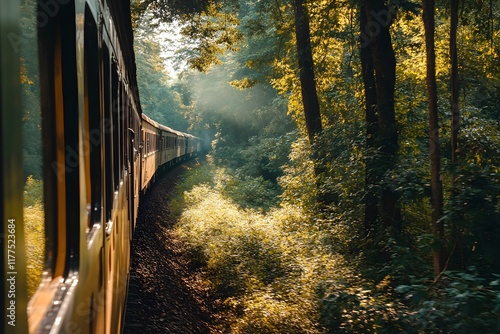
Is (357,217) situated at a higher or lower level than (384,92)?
lower

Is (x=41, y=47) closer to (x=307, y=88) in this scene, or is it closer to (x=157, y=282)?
(x=157, y=282)

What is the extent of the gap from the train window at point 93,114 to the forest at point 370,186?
1.02 m

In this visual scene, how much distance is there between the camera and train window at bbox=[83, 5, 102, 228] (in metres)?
2.35

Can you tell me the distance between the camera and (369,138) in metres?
9.29

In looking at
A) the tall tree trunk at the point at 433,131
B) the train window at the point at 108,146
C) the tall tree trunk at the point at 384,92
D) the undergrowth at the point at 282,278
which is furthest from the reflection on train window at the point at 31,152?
the tall tree trunk at the point at 384,92

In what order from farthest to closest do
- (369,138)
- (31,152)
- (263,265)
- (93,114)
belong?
(263,265) < (369,138) < (93,114) < (31,152)

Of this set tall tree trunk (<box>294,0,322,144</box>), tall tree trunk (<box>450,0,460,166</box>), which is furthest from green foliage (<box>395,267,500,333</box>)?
tall tree trunk (<box>294,0,322,144</box>)

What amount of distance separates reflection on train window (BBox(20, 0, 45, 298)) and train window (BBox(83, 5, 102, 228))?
92 cm

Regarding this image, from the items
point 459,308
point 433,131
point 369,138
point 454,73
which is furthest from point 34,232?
point 369,138

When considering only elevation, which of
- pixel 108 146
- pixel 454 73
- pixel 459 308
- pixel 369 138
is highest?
pixel 454 73

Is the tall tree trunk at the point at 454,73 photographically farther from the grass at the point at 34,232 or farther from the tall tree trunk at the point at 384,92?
the grass at the point at 34,232

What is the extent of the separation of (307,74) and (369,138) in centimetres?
471

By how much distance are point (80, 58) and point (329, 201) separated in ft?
35.2

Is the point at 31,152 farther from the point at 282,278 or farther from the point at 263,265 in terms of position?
the point at 263,265
